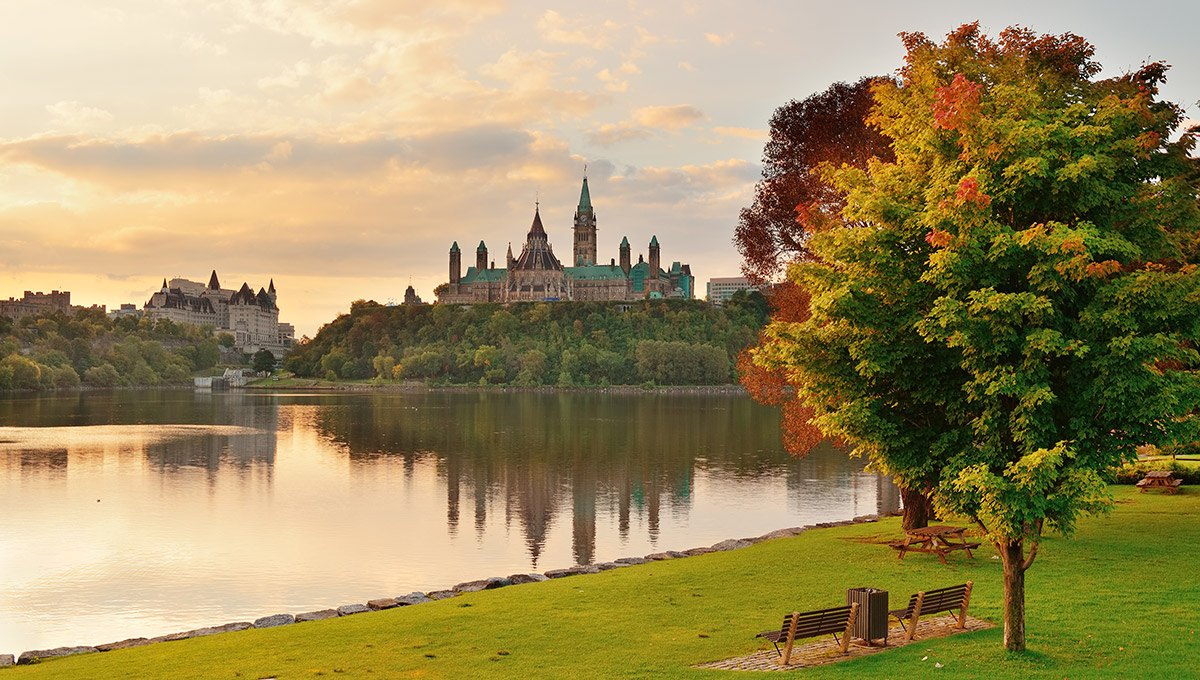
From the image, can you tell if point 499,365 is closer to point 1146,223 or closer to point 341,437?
point 341,437

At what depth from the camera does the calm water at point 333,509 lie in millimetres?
22344

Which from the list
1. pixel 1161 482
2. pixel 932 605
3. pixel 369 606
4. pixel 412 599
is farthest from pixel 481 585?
pixel 1161 482

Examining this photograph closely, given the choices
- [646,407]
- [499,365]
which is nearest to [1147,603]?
[646,407]

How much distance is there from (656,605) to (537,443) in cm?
4310

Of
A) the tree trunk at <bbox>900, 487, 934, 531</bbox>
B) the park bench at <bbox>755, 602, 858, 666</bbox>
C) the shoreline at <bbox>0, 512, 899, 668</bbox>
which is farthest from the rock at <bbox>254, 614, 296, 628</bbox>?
the tree trunk at <bbox>900, 487, 934, 531</bbox>

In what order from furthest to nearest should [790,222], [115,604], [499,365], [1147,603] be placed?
[499,365], [790,222], [115,604], [1147,603]

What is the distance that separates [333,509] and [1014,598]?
88.5 ft

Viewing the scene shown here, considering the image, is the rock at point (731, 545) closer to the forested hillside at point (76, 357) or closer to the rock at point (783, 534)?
the rock at point (783, 534)

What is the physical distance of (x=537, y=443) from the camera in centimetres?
5950

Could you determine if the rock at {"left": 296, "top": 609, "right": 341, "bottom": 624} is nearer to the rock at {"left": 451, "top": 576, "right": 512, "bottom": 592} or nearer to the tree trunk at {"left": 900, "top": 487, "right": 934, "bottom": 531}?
the rock at {"left": 451, "top": 576, "right": 512, "bottom": 592}

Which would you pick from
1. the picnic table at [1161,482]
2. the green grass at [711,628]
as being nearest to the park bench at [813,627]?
the green grass at [711,628]

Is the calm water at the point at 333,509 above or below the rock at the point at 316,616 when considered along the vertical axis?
below

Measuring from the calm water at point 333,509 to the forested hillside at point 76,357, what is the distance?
295 feet

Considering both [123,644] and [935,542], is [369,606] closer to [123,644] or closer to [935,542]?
[123,644]
